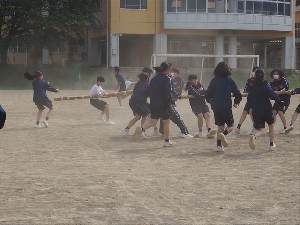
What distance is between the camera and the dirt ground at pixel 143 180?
7246 mm

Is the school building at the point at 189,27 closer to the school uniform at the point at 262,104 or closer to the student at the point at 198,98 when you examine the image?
the student at the point at 198,98

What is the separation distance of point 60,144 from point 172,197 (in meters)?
5.73

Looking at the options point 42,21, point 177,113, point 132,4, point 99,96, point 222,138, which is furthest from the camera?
point 132,4

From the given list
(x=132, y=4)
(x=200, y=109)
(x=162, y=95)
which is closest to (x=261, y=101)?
(x=162, y=95)

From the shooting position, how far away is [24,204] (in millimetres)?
7566

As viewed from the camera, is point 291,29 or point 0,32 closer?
point 0,32

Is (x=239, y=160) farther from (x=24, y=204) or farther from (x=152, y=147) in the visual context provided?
(x=24, y=204)

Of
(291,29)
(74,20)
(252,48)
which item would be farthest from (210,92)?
(252,48)

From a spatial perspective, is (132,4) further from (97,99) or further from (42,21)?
(97,99)

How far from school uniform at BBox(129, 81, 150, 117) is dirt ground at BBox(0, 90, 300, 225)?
27.6 inches

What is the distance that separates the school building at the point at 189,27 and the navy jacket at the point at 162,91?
114 ft

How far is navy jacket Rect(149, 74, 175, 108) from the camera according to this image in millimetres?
12867

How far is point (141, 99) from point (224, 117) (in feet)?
10.1

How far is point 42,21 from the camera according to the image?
152 feet
